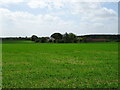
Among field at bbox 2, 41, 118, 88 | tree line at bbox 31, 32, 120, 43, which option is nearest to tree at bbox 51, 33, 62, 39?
tree line at bbox 31, 32, 120, 43

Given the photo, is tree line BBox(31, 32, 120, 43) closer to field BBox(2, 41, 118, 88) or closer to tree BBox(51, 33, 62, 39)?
tree BBox(51, 33, 62, 39)

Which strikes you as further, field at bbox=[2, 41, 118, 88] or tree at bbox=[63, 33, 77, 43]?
tree at bbox=[63, 33, 77, 43]

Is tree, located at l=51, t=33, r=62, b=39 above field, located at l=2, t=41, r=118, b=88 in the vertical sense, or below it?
above

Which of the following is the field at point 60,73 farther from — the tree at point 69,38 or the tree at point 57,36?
the tree at point 57,36

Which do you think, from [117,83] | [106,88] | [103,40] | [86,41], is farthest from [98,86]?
[86,41]

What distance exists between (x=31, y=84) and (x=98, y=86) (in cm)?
301

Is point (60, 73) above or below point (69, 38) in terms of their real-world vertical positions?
below

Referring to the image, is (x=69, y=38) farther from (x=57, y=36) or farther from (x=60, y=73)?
(x=60, y=73)

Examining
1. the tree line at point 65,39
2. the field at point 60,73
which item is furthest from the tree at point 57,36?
the field at point 60,73

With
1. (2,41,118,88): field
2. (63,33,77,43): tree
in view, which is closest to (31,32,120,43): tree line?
(63,33,77,43): tree

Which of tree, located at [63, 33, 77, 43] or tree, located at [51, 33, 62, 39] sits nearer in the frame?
tree, located at [63, 33, 77, 43]

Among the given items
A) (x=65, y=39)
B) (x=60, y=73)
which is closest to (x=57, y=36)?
(x=65, y=39)

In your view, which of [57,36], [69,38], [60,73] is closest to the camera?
[60,73]

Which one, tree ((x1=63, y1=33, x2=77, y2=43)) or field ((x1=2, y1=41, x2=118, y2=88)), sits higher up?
tree ((x1=63, y1=33, x2=77, y2=43))
